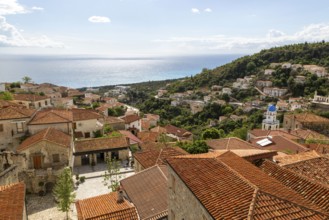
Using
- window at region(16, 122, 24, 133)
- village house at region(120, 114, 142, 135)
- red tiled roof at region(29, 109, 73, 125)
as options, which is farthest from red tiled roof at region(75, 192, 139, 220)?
village house at region(120, 114, 142, 135)

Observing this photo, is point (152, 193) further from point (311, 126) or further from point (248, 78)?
point (248, 78)

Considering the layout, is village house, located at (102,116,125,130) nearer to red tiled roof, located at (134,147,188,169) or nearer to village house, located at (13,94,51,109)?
village house, located at (13,94,51,109)

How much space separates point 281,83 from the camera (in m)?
116

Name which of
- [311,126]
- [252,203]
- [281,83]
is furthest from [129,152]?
[281,83]

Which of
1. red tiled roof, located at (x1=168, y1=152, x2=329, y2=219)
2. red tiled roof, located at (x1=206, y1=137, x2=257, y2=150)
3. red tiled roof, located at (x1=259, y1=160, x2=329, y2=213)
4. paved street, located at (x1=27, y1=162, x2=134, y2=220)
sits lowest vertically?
paved street, located at (x1=27, y1=162, x2=134, y2=220)

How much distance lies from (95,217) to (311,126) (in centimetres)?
5954

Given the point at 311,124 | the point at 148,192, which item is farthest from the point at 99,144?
the point at 311,124

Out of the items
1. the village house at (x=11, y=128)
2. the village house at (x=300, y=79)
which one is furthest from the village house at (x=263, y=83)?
the village house at (x=11, y=128)

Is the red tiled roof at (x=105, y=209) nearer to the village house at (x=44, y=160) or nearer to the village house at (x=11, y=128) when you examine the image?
the village house at (x=44, y=160)

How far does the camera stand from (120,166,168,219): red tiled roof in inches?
540

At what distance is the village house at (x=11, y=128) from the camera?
2867cm

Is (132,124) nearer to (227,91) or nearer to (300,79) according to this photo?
(227,91)

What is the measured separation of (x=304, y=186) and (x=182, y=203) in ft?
16.6

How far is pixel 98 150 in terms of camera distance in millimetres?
29984
